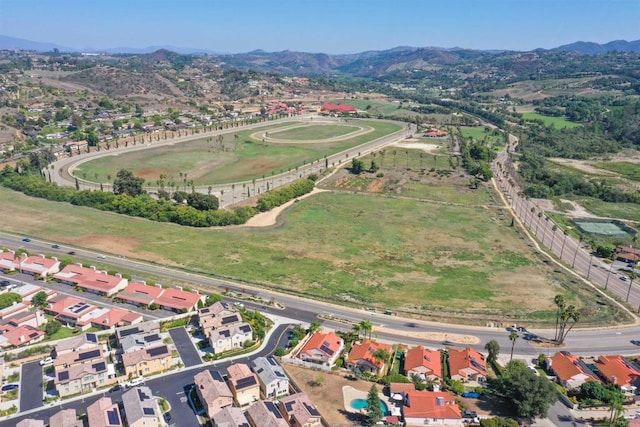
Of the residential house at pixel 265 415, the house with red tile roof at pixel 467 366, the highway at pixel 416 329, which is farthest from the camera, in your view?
the highway at pixel 416 329

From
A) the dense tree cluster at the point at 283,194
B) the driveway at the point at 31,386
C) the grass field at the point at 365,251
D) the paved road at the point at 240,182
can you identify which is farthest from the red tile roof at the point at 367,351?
the paved road at the point at 240,182

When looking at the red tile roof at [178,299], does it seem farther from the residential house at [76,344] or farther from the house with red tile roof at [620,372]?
the house with red tile roof at [620,372]

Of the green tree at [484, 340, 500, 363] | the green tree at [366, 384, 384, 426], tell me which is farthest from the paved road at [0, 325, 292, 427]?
the green tree at [484, 340, 500, 363]

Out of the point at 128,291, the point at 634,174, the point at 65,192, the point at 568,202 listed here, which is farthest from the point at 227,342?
the point at 634,174

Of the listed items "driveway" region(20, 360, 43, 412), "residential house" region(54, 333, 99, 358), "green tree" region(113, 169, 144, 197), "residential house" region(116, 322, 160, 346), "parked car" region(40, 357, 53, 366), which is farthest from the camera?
"green tree" region(113, 169, 144, 197)

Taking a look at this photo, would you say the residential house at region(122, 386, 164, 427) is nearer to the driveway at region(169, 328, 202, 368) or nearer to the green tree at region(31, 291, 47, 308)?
the driveway at region(169, 328, 202, 368)

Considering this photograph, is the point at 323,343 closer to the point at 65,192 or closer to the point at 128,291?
the point at 128,291
